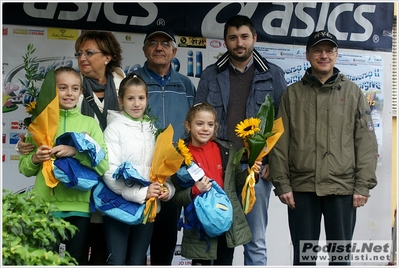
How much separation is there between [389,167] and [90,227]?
11.7 ft

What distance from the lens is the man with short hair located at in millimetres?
5102

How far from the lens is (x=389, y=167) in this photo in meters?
6.92

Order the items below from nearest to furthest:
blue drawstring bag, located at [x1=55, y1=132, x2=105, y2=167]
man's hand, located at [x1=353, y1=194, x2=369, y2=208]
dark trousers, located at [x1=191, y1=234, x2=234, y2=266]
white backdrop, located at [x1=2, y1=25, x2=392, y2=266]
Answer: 1. blue drawstring bag, located at [x1=55, y1=132, x2=105, y2=167]
2. dark trousers, located at [x1=191, y1=234, x2=234, y2=266]
3. man's hand, located at [x1=353, y1=194, x2=369, y2=208]
4. white backdrop, located at [x1=2, y1=25, x2=392, y2=266]

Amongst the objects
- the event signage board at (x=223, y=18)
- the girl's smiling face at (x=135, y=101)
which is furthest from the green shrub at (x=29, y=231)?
the event signage board at (x=223, y=18)

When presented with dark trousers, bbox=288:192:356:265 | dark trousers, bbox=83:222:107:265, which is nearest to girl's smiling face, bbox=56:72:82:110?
dark trousers, bbox=83:222:107:265

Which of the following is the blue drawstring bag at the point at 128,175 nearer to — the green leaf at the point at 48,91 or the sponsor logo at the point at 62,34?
the green leaf at the point at 48,91

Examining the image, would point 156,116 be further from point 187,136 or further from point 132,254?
point 132,254

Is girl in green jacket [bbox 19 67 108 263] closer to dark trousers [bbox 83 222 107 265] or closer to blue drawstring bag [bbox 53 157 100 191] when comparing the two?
blue drawstring bag [bbox 53 157 100 191]

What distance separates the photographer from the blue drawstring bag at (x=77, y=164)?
437 cm

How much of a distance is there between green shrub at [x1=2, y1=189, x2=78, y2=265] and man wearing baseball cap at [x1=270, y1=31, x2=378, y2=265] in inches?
74.0

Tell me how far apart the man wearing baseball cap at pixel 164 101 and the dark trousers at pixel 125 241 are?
12.5 inches

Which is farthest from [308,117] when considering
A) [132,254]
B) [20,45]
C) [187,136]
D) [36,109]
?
[20,45]

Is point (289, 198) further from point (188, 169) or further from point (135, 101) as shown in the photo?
point (135, 101)

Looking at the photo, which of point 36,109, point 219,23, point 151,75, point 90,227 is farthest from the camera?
point 219,23
